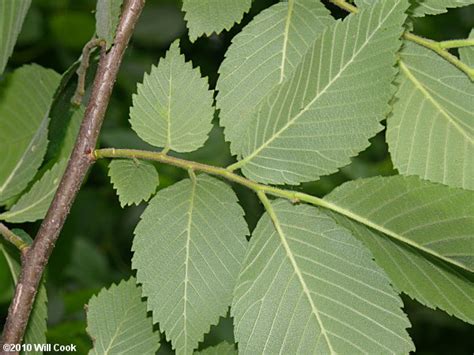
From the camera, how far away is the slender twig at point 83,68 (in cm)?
91

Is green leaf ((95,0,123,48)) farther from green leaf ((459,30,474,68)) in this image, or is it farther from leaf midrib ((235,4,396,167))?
green leaf ((459,30,474,68))

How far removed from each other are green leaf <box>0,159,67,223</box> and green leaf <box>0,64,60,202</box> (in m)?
0.11

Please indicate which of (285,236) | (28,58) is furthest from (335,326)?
(28,58)

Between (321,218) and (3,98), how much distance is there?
58cm

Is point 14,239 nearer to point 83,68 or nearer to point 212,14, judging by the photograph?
point 83,68

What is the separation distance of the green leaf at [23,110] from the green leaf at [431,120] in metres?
0.47

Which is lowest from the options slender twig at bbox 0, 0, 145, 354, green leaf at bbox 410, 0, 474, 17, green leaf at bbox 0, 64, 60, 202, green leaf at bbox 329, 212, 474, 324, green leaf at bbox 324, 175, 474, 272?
green leaf at bbox 329, 212, 474, 324

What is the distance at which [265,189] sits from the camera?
2.69 feet

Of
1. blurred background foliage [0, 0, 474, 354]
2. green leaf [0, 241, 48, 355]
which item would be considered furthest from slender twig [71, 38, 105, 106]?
blurred background foliage [0, 0, 474, 354]

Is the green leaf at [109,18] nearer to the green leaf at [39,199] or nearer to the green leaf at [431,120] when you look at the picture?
the green leaf at [39,199]

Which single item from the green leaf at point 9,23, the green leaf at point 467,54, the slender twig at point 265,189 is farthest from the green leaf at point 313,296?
the green leaf at point 9,23

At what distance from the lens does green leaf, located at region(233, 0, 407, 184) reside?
751 mm

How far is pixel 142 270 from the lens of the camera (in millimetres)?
805

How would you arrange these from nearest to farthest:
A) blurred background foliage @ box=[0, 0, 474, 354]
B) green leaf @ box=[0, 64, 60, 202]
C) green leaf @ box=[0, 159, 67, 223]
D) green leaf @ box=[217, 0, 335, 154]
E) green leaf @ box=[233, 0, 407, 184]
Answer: green leaf @ box=[233, 0, 407, 184], green leaf @ box=[217, 0, 335, 154], green leaf @ box=[0, 159, 67, 223], green leaf @ box=[0, 64, 60, 202], blurred background foliage @ box=[0, 0, 474, 354]
